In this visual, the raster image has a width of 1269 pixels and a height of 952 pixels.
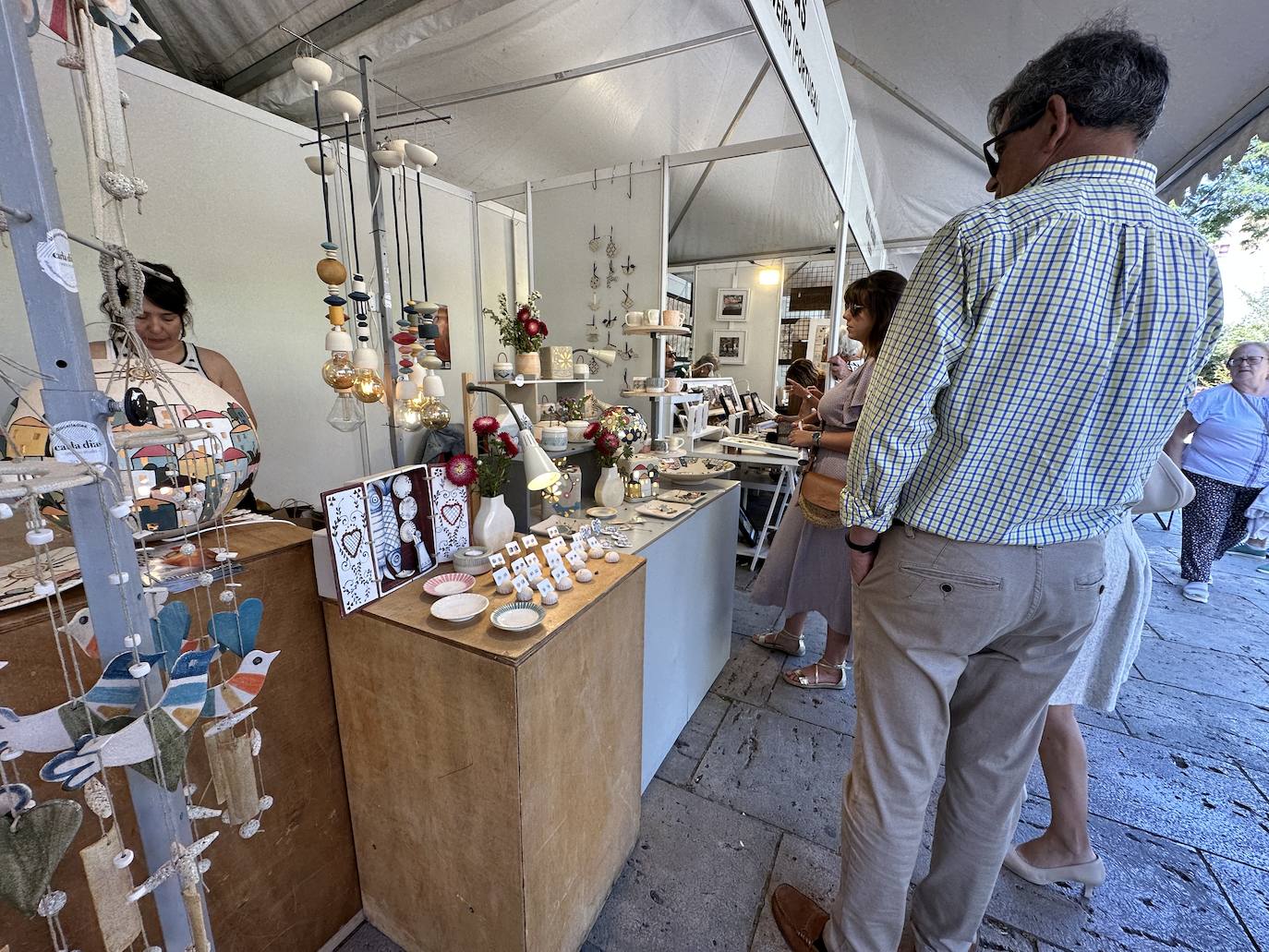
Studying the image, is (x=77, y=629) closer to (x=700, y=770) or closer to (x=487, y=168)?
(x=700, y=770)

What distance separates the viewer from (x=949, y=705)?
1078mm

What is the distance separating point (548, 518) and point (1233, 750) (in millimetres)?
2733

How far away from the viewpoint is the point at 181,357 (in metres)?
1.43

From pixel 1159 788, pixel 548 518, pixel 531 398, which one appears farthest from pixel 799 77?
pixel 1159 788

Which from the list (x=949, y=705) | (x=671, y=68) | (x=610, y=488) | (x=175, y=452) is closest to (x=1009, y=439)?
(x=949, y=705)

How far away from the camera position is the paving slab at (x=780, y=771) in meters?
1.64

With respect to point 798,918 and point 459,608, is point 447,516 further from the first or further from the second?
point 798,918

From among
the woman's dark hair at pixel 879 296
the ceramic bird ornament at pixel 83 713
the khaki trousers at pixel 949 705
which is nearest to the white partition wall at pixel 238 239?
the ceramic bird ornament at pixel 83 713

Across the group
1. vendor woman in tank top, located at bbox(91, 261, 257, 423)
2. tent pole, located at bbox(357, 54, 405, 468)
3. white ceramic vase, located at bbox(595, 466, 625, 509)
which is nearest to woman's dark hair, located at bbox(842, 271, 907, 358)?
white ceramic vase, located at bbox(595, 466, 625, 509)

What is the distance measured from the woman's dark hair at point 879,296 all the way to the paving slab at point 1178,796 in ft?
5.41

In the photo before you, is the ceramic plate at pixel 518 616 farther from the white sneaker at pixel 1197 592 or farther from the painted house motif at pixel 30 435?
the white sneaker at pixel 1197 592

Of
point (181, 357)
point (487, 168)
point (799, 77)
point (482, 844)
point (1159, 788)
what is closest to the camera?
point (482, 844)

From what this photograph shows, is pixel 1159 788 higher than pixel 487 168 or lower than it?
lower

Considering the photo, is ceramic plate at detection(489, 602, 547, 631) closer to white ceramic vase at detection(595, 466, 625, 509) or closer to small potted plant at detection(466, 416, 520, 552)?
small potted plant at detection(466, 416, 520, 552)
